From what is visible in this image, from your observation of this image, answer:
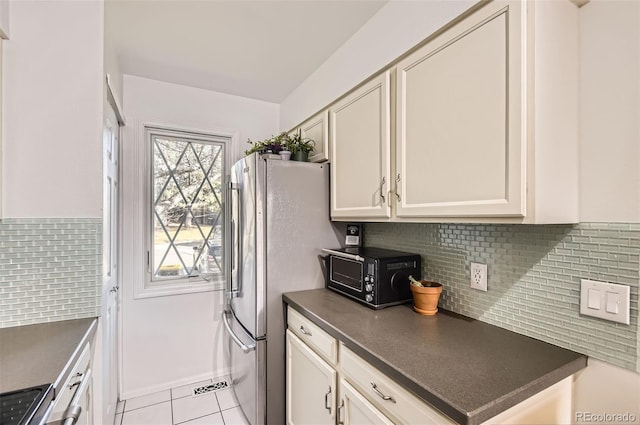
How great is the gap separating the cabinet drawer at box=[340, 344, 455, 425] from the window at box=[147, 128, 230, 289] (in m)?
1.67

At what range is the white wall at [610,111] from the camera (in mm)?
899

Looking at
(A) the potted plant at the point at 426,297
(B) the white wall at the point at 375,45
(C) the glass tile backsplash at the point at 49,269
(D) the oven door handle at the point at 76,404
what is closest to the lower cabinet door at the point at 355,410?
(A) the potted plant at the point at 426,297

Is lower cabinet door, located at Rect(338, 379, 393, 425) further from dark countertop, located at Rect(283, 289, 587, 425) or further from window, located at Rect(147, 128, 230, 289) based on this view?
window, located at Rect(147, 128, 230, 289)

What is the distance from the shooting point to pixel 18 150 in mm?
1240

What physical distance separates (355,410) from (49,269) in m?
1.43

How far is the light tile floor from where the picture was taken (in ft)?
6.45

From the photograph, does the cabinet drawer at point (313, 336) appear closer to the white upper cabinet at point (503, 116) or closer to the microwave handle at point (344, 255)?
the microwave handle at point (344, 255)

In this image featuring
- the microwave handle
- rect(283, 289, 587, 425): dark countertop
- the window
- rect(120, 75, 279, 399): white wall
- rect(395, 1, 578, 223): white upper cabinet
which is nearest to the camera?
rect(283, 289, 587, 425): dark countertop

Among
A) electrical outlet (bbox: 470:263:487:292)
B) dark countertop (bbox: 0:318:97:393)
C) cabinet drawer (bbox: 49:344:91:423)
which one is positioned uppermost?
electrical outlet (bbox: 470:263:487:292)

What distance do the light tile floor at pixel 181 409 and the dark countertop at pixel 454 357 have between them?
1.24m

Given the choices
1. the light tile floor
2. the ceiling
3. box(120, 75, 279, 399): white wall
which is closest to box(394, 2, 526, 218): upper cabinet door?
the ceiling

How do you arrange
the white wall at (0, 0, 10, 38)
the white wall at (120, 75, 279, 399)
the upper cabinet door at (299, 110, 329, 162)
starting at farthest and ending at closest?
1. the white wall at (120, 75, 279, 399)
2. the upper cabinet door at (299, 110, 329, 162)
3. the white wall at (0, 0, 10, 38)

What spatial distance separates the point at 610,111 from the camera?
0.95m

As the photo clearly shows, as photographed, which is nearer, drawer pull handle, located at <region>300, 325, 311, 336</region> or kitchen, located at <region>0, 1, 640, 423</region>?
kitchen, located at <region>0, 1, 640, 423</region>
